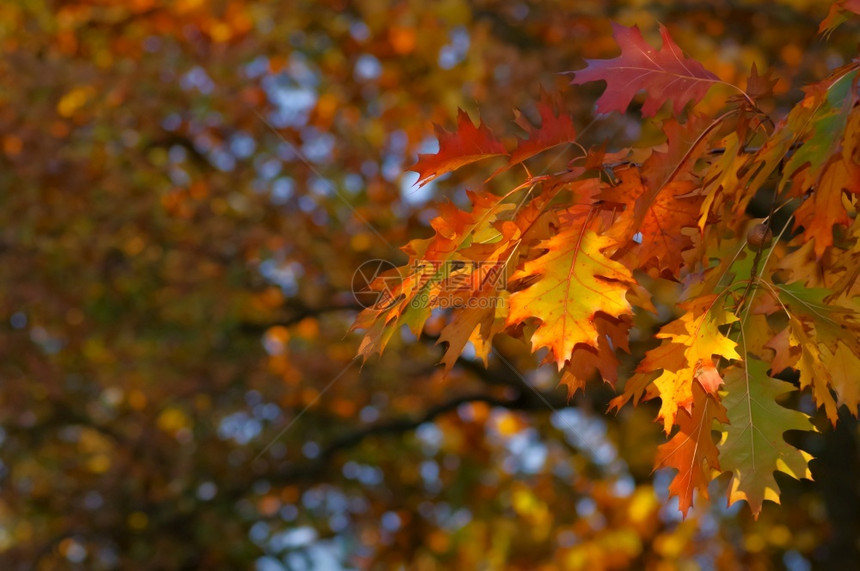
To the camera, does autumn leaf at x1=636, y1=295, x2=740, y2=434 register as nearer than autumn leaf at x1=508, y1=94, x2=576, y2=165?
Yes

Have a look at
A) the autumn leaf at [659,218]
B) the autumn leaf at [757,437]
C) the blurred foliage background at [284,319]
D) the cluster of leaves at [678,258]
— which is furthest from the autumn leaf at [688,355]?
the blurred foliage background at [284,319]

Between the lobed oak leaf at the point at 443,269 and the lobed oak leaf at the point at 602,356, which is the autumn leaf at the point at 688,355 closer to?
the lobed oak leaf at the point at 602,356

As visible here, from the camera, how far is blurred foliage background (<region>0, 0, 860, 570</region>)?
7148mm

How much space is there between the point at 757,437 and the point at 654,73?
770mm

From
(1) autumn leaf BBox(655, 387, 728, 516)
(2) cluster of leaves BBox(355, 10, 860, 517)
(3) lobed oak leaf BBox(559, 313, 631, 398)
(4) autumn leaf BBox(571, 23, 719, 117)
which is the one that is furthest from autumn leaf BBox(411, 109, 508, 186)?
(1) autumn leaf BBox(655, 387, 728, 516)

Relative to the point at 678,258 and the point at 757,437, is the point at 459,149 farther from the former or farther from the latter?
the point at 757,437

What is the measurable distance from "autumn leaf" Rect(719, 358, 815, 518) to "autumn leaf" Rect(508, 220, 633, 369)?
1.36 ft

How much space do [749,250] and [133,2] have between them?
8779 mm

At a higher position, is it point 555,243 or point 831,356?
point 555,243

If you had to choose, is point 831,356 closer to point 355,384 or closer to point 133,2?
point 355,384

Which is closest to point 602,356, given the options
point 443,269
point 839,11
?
point 443,269

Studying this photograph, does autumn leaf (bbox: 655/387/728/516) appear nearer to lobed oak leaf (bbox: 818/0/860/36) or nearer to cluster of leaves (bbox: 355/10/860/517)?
cluster of leaves (bbox: 355/10/860/517)

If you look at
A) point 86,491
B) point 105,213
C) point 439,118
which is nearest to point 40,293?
point 105,213

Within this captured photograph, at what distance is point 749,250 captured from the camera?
2.09 meters
